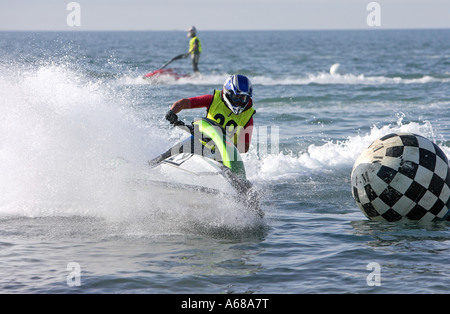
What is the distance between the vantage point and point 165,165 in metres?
8.04

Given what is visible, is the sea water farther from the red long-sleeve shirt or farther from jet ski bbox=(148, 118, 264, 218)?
the red long-sleeve shirt

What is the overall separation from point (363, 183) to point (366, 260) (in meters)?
1.26

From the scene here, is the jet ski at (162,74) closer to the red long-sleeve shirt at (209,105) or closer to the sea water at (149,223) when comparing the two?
the sea water at (149,223)

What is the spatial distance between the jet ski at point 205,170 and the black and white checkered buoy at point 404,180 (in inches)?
53.8

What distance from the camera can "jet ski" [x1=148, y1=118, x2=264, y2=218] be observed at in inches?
295

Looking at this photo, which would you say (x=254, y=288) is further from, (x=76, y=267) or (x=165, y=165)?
(x=165, y=165)

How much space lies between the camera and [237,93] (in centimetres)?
818

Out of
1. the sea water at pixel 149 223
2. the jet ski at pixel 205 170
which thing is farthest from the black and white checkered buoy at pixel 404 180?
the jet ski at pixel 205 170

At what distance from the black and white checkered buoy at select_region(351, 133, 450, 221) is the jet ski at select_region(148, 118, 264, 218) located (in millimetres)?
1366

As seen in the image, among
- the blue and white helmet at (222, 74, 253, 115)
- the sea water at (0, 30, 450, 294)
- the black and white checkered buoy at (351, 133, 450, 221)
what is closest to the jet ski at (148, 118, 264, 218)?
the sea water at (0, 30, 450, 294)

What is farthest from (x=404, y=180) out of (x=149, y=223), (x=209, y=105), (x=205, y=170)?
(x=149, y=223)

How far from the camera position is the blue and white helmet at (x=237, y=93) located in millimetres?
8180
